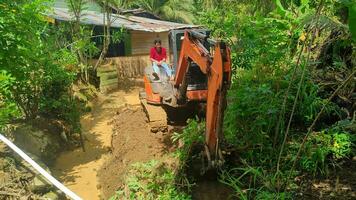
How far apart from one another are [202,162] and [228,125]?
106 cm

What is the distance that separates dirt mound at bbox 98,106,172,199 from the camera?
6.74m

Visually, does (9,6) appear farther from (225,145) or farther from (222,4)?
(222,4)

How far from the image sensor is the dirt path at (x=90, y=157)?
7180 mm

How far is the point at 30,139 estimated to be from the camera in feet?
26.3

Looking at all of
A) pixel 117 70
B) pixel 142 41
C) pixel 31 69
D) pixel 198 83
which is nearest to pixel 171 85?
pixel 198 83

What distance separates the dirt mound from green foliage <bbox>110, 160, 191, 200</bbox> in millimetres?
740

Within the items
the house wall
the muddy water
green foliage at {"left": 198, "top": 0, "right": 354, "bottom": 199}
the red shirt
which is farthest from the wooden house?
the muddy water

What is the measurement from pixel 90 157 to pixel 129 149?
67.1 inches

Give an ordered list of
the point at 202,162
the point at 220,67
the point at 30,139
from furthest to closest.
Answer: the point at 30,139 < the point at 202,162 < the point at 220,67

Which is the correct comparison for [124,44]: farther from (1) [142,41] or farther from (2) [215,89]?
(2) [215,89]

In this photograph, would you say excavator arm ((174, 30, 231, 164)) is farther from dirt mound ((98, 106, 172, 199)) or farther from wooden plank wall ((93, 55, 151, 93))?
wooden plank wall ((93, 55, 151, 93))

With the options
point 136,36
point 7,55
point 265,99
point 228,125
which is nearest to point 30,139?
point 7,55

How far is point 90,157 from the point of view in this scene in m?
8.82

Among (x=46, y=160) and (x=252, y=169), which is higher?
(x=252, y=169)
